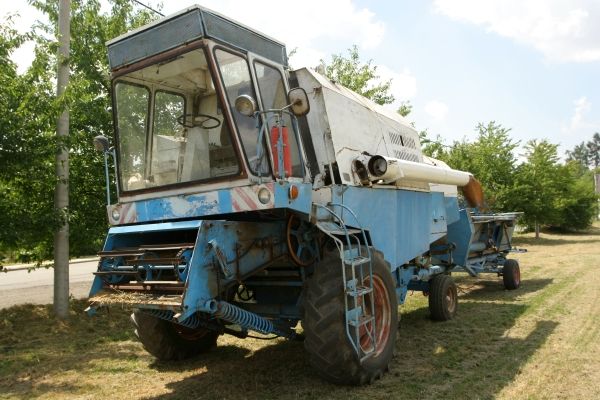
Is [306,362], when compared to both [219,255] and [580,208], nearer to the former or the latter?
[219,255]

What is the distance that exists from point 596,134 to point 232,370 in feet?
481

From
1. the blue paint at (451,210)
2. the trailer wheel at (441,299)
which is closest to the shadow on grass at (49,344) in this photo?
the trailer wheel at (441,299)

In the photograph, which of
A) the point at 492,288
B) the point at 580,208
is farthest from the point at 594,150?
the point at 492,288

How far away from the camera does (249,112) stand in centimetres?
417

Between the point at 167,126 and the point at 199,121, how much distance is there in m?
0.37

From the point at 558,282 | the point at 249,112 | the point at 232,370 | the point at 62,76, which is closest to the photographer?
the point at 249,112

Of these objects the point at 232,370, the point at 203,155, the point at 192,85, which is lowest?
the point at 232,370

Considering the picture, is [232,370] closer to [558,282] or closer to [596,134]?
[558,282]

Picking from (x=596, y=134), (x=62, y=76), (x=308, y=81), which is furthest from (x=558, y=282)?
(x=596, y=134)

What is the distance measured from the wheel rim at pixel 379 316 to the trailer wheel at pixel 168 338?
6.35 feet

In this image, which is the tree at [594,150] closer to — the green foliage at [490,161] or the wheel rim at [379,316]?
the green foliage at [490,161]

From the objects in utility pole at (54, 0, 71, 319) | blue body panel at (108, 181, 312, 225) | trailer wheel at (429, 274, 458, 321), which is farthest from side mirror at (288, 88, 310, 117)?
utility pole at (54, 0, 71, 319)

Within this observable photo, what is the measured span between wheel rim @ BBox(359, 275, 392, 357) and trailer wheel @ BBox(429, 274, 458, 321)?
7.74 ft

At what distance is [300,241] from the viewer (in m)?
4.96
